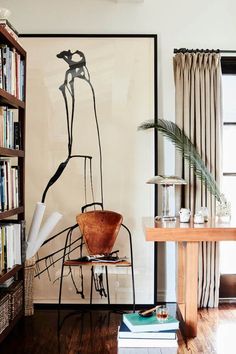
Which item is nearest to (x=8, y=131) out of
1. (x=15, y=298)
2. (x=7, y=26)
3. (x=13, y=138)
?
(x=13, y=138)

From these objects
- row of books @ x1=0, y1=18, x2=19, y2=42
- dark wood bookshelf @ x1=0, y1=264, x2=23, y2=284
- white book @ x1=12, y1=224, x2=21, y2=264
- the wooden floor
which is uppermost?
row of books @ x1=0, y1=18, x2=19, y2=42

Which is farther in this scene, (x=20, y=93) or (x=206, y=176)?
(x=206, y=176)

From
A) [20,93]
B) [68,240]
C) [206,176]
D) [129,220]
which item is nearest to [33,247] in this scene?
[68,240]

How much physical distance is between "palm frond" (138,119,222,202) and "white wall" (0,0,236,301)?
0.67ft

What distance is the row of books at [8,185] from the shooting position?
122 inches

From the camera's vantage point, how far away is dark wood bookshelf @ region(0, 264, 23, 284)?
117 inches

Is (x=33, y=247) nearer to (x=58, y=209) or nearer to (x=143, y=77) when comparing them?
(x=58, y=209)

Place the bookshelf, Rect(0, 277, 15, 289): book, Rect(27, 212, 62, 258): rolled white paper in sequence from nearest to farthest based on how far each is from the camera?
the bookshelf
Rect(0, 277, 15, 289): book
Rect(27, 212, 62, 258): rolled white paper

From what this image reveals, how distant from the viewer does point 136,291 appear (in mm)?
3998

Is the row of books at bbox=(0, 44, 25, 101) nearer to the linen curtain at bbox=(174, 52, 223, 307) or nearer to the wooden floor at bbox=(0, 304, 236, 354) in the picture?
the linen curtain at bbox=(174, 52, 223, 307)

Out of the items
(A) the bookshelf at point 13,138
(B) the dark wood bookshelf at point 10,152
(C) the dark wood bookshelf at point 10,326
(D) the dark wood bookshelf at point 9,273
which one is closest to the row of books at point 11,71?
(A) the bookshelf at point 13,138

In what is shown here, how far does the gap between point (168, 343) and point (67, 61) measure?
245 cm


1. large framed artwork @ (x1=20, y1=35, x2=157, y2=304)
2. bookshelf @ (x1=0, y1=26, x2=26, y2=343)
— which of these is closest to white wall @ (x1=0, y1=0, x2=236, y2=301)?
large framed artwork @ (x1=20, y1=35, x2=157, y2=304)

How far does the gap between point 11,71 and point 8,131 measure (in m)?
0.41
